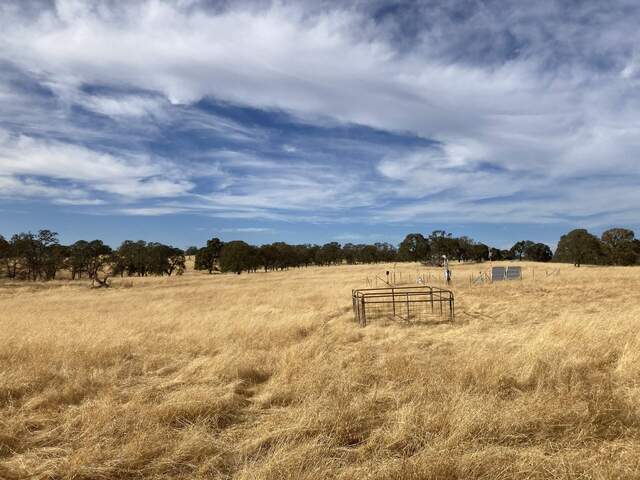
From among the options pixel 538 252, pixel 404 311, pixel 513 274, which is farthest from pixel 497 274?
pixel 538 252

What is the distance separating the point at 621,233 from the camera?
7775 centimetres

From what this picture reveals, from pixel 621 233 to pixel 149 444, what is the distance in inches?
3628

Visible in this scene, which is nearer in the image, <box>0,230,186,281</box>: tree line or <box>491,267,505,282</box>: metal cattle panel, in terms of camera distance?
<box>491,267,505,282</box>: metal cattle panel

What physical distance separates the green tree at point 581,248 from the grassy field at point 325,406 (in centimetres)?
6817

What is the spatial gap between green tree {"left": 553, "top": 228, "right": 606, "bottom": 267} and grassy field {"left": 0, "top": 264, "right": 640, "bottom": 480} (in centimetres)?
6817

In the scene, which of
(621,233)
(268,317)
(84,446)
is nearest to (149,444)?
(84,446)

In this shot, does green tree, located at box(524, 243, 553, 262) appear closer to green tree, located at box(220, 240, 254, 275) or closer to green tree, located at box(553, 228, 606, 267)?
green tree, located at box(553, 228, 606, 267)

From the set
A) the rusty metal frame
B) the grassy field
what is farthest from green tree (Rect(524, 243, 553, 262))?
the grassy field

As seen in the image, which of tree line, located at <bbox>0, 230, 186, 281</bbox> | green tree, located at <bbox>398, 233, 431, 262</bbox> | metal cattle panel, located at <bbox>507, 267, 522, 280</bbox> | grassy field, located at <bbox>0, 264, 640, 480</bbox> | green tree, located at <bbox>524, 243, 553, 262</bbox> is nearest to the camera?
grassy field, located at <bbox>0, 264, 640, 480</bbox>

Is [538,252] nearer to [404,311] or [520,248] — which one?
[520,248]

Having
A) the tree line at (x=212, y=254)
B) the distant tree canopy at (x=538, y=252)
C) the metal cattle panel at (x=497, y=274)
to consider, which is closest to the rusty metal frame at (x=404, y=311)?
the metal cattle panel at (x=497, y=274)

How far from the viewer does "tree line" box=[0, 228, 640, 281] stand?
237 ft

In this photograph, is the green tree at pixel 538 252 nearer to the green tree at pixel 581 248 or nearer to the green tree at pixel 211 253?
the green tree at pixel 581 248

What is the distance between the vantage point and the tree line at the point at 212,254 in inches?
2840
